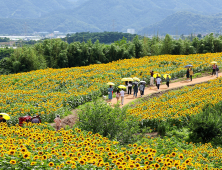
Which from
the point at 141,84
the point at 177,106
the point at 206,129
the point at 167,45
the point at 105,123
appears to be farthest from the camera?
the point at 167,45

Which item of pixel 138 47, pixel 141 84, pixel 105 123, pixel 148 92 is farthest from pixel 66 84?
pixel 138 47

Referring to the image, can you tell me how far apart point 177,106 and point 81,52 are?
84.0ft

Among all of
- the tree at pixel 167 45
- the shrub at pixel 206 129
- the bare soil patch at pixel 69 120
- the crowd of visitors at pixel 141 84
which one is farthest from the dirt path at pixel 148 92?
the tree at pixel 167 45

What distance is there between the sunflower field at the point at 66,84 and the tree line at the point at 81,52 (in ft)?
27.8

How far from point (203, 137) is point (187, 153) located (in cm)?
473

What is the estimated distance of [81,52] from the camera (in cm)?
4128

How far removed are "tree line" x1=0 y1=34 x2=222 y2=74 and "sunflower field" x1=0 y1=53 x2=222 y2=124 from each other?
8468 millimetres

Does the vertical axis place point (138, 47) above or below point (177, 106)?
above

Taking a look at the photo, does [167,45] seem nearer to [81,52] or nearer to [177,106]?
[81,52]

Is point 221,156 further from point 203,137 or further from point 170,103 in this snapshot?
point 170,103

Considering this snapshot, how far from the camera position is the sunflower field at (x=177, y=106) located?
54.8 feet

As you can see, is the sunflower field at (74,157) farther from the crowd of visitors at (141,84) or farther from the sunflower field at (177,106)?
the crowd of visitors at (141,84)

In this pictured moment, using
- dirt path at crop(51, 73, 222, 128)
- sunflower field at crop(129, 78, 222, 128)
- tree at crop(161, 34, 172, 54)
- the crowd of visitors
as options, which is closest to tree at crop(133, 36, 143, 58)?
tree at crop(161, 34, 172, 54)

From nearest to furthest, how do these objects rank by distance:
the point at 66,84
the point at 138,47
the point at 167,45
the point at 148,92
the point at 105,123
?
1. the point at 105,123
2. the point at 148,92
3. the point at 66,84
4. the point at 167,45
5. the point at 138,47
